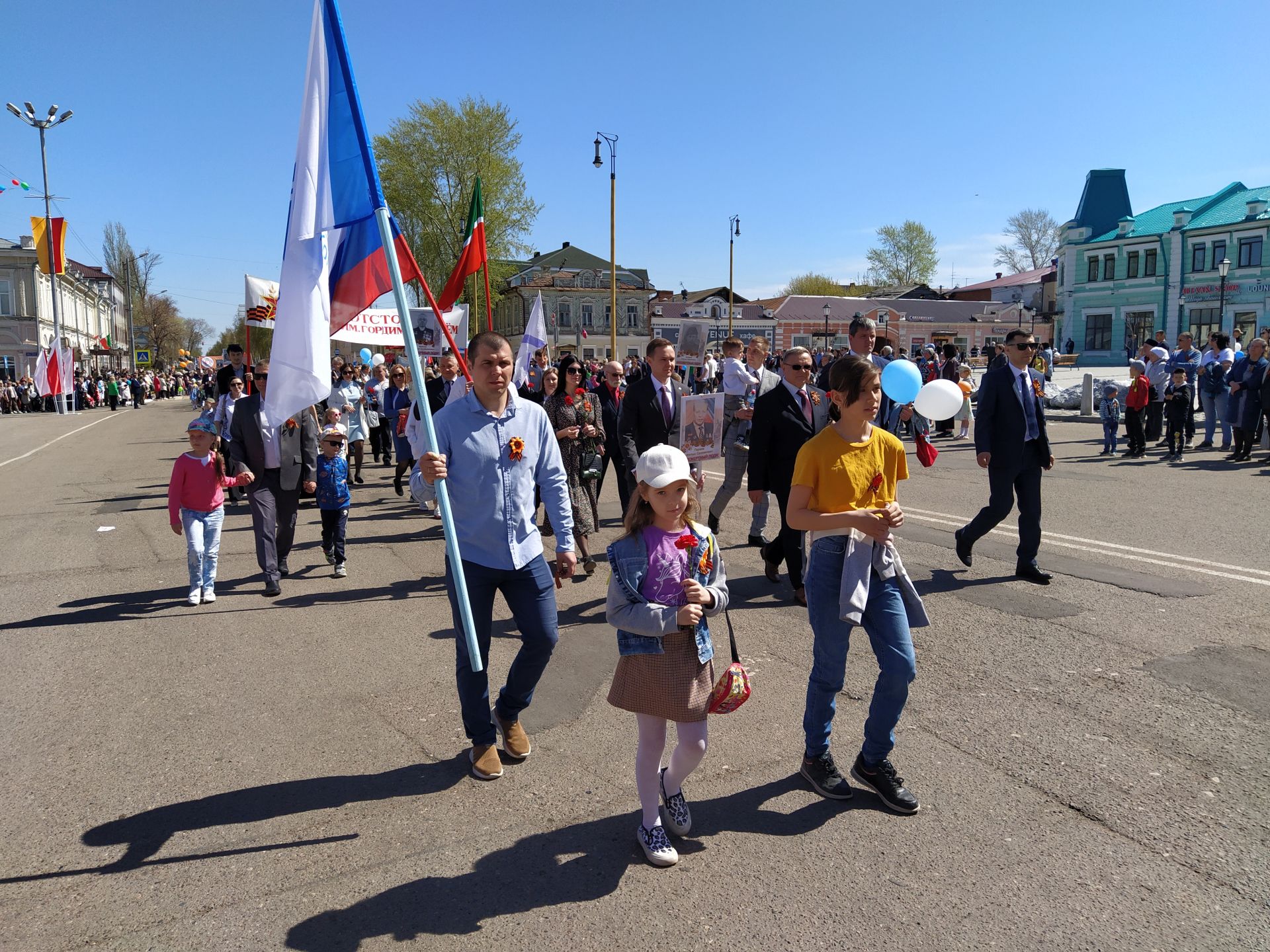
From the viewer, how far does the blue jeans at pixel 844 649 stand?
11.5 ft

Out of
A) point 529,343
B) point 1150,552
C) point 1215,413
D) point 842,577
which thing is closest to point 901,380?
point 842,577

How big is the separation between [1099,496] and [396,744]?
9990 millimetres

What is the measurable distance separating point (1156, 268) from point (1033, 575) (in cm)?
5894

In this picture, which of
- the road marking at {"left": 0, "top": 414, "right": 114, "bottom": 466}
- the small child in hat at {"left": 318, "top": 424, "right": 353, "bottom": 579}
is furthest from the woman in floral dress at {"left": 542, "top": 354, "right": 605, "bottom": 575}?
the road marking at {"left": 0, "top": 414, "right": 114, "bottom": 466}

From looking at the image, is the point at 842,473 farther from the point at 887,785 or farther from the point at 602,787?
the point at 602,787

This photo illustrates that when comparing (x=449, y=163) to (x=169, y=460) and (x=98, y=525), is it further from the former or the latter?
(x=98, y=525)

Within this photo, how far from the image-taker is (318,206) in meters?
4.17

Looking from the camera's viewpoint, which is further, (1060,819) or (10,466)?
(10,466)

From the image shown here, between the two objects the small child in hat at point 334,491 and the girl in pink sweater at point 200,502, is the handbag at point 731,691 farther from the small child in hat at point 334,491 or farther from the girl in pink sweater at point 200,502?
the small child in hat at point 334,491

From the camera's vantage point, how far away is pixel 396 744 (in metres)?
4.29

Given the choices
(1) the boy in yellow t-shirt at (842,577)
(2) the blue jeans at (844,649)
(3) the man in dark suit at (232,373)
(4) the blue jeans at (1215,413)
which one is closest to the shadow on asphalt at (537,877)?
(1) the boy in yellow t-shirt at (842,577)

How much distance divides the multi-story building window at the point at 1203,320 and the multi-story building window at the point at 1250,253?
310 cm

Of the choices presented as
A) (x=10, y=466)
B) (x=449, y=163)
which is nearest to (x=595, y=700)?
(x=10, y=466)

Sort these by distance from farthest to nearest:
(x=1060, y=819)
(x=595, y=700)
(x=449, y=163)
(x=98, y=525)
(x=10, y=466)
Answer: (x=449, y=163), (x=10, y=466), (x=98, y=525), (x=595, y=700), (x=1060, y=819)
